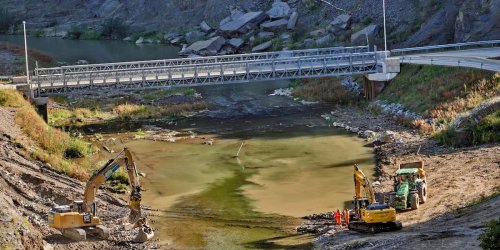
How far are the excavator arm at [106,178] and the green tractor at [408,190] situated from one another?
10709 millimetres

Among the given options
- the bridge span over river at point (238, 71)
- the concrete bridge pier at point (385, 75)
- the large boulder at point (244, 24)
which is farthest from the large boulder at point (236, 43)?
the concrete bridge pier at point (385, 75)

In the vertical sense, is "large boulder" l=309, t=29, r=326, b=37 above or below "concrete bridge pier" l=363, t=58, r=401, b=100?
above

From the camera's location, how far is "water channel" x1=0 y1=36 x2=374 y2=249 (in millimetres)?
38781

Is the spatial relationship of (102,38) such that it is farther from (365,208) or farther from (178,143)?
(365,208)

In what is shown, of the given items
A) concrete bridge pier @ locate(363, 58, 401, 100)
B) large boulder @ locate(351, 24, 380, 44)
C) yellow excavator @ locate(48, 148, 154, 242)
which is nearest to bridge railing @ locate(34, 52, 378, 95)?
concrete bridge pier @ locate(363, 58, 401, 100)

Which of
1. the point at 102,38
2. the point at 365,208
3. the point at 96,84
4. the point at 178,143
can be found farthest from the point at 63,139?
the point at 102,38

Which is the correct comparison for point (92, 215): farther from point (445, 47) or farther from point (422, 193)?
point (445, 47)

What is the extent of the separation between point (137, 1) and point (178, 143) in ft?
299

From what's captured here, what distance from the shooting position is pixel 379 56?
72.8 m

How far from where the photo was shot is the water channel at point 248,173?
127 feet

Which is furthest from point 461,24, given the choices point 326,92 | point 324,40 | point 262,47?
point 262,47

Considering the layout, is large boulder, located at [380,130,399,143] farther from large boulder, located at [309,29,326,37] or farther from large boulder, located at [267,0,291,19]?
large boulder, located at [267,0,291,19]

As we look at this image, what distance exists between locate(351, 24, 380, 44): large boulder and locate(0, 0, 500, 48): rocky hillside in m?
0.21

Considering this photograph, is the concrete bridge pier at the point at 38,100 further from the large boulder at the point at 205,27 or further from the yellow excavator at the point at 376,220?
the large boulder at the point at 205,27
